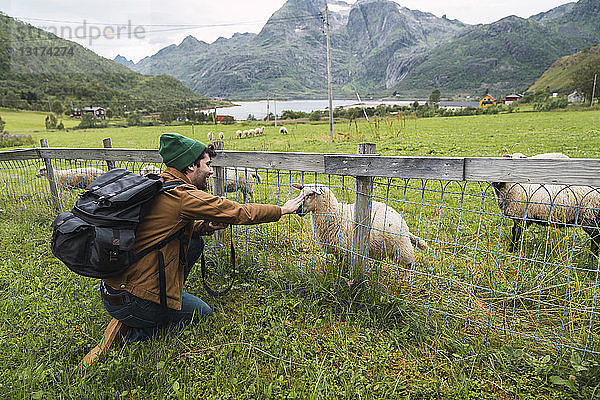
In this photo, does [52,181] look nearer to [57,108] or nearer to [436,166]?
[436,166]

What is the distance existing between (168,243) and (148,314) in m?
0.64

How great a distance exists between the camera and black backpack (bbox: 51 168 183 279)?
2.47 m

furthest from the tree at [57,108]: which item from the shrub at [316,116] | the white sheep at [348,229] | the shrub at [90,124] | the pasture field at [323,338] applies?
the white sheep at [348,229]

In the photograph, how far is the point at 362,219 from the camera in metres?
3.56

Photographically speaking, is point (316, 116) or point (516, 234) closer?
Answer: point (516, 234)

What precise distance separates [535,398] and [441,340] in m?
0.74

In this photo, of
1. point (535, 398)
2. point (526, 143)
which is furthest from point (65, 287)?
point (526, 143)

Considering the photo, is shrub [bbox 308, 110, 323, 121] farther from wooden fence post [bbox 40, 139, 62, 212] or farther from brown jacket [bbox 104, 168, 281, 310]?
brown jacket [bbox 104, 168, 281, 310]

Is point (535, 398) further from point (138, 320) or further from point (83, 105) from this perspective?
point (83, 105)

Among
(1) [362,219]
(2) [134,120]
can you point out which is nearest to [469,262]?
(1) [362,219]

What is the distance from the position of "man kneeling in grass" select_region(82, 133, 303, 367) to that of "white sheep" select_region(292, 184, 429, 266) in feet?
3.48

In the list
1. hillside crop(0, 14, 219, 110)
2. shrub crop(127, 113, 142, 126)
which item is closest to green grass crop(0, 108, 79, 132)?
hillside crop(0, 14, 219, 110)

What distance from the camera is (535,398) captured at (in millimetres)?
2451

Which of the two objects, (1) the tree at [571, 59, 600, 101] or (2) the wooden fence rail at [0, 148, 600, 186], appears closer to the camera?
(2) the wooden fence rail at [0, 148, 600, 186]
